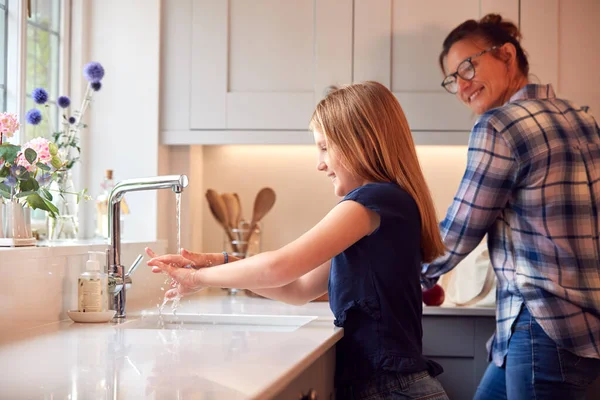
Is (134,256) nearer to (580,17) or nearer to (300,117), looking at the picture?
(300,117)

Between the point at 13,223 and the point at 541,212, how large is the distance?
1098 mm

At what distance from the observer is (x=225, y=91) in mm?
2410

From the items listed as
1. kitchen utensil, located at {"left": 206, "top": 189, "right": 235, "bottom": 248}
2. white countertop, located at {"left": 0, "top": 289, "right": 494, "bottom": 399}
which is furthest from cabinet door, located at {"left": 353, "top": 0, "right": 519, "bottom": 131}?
white countertop, located at {"left": 0, "top": 289, "right": 494, "bottom": 399}

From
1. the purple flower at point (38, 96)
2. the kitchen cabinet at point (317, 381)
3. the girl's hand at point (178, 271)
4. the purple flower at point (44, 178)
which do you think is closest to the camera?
the kitchen cabinet at point (317, 381)

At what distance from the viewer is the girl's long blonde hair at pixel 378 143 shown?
4.86 feet

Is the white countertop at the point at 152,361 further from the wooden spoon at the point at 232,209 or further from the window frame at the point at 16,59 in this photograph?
the wooden spoon at the point at 232,209

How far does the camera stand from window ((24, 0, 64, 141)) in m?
2.25

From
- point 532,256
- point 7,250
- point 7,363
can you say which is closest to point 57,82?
point 7,250

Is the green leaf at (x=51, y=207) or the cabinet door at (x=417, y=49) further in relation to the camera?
the cabinet door at (x=417, y=49)

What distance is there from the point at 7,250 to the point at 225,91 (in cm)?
106

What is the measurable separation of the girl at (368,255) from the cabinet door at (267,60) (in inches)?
33.0

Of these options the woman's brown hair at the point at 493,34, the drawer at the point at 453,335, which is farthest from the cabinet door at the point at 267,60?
the drawer at the point at 453,335

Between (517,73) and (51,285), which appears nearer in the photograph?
(51,285)

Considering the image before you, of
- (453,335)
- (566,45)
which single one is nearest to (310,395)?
(453,335)
